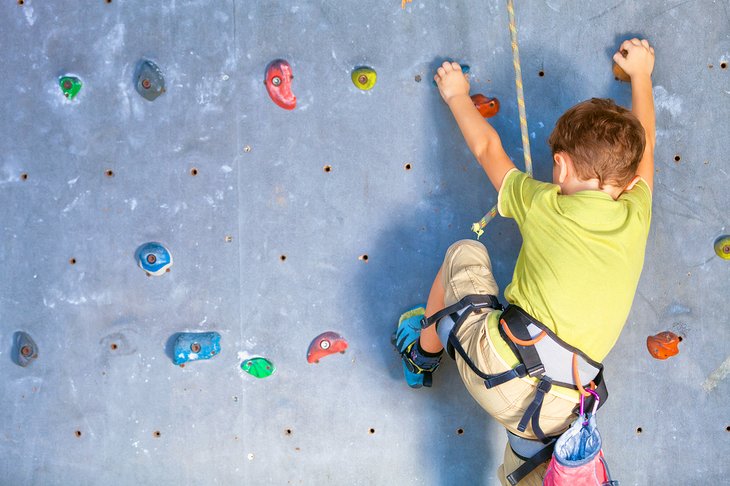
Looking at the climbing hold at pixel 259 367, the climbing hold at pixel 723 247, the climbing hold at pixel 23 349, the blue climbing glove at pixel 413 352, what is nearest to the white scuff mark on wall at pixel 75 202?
the climbing hold at pixel 23 349

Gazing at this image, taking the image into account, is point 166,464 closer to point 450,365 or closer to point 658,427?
point 450,365

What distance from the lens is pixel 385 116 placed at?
1.75m

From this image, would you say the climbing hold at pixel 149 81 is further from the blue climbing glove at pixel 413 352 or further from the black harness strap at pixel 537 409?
the black harness strap at pixel 537 409

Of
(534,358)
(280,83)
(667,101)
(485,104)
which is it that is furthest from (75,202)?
(667,101)

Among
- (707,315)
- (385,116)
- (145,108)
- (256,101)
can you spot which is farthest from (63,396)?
(707,315)

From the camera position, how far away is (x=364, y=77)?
1.73m

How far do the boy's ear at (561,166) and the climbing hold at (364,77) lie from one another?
0.53m

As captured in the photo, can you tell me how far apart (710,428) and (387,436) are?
0.82 meters

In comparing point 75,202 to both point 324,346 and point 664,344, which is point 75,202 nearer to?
point 324,346

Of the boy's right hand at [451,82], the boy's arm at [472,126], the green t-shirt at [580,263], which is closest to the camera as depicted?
the green t-shirt at [580,263]

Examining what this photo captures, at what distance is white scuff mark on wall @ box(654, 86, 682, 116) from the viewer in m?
1.75

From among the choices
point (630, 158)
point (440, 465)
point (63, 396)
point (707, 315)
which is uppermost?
point (630, 158)

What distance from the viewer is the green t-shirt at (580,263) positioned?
4.41ft

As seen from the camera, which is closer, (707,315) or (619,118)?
(619,118)
